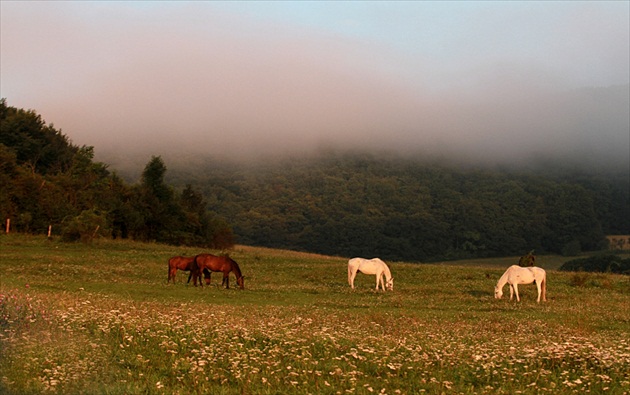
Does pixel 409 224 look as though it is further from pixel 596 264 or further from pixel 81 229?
pixel 81 229

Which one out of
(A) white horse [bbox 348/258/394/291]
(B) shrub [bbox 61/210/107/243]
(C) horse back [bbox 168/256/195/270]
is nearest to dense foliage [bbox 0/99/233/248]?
(B) shrub [bbox 61/210/107/243]

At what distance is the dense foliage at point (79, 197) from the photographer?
60938 mm

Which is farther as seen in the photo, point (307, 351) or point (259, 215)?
point (259, 215)

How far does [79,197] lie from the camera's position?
6900 centimetres

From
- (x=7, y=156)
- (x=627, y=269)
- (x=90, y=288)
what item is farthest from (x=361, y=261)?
(x=627, y=269)

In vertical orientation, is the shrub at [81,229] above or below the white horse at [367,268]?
above

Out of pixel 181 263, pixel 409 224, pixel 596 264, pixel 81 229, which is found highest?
pixel 409 224

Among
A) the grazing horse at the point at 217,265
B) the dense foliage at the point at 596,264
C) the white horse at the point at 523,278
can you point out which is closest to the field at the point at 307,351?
the white horse at the point at 523,278

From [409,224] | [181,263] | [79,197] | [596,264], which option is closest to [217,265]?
[181,263]

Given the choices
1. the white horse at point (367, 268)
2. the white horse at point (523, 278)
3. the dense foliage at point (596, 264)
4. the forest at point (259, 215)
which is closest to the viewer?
the white horse at point (523, 278)

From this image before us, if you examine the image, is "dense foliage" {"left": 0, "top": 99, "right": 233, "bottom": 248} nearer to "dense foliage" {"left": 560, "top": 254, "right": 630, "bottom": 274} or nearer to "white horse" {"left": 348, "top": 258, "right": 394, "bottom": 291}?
"white horse" {"left": 348, "top": 258, "right": 394, "bottom": 291}

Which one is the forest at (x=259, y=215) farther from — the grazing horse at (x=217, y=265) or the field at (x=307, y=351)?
the field at (x=307, y=351)

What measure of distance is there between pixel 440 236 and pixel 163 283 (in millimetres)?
134581

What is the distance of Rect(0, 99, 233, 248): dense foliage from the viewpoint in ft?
200
